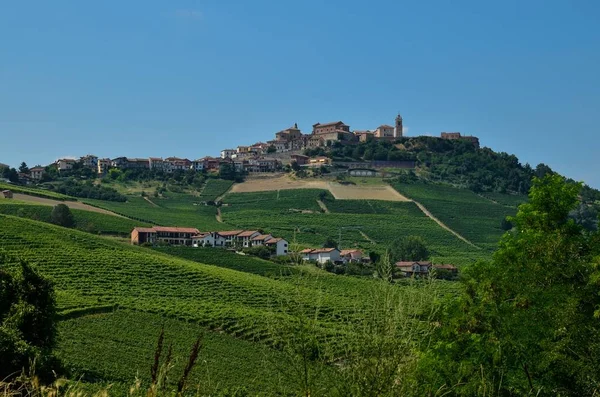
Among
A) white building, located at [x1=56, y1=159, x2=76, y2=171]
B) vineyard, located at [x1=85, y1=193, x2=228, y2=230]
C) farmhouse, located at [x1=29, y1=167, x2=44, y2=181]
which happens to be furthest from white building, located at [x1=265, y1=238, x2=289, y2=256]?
white building, located at [x1=56, y1=159, x2=76, y2=171]

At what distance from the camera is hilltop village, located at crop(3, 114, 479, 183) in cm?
12862

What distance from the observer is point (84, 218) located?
7312 centimetres

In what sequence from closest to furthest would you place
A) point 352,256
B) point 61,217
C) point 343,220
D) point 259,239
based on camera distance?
1. point 61,217
2. point 352,256
3. point 259,239
4. point 343,220

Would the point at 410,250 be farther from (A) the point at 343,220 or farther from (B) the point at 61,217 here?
(B) the point at 61,217

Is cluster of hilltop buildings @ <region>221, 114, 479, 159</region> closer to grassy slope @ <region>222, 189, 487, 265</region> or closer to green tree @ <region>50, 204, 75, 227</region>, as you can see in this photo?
grassy slope @ <region>222, 189, 487, 265</region>

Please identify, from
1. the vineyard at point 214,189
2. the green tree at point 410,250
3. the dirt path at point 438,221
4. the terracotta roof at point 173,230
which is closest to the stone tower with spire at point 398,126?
the vineyard at point 214,189

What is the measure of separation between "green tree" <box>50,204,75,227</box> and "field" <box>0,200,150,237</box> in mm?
706

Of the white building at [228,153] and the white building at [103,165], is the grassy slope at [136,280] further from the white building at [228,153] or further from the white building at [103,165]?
the white building at [228,153]

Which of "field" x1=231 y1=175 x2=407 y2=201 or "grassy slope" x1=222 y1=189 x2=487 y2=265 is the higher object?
"field" x1=231 y1=175 x2=407 y2=201

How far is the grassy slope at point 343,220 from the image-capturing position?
82.1m

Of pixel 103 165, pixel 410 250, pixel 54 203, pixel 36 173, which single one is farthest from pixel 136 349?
pixel 103 165

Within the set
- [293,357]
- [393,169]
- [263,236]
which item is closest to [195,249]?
[263,236]

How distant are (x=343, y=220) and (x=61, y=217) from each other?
37511 mm

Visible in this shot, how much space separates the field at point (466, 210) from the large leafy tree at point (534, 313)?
69.7 m
